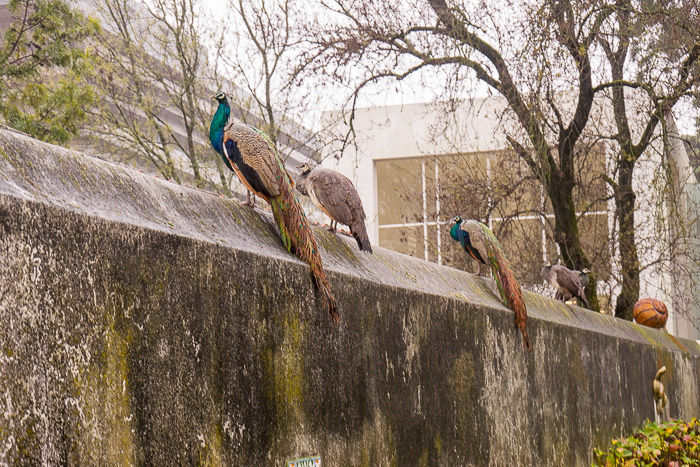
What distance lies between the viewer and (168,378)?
8.88ft

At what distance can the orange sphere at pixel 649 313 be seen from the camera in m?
14.4

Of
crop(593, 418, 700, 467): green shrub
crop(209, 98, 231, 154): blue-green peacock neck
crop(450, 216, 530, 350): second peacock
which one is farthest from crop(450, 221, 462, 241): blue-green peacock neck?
crop(209, 98, 231, 154): blue-green peacock neck

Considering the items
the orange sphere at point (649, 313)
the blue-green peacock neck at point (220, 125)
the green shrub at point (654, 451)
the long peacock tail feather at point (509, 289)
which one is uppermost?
the blue-green peacock neck at point (220, 125)

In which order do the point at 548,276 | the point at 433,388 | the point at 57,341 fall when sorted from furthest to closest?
the point at 548,276
the point at 433,388
the point at 57,341

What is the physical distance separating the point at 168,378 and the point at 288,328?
0.86 meters

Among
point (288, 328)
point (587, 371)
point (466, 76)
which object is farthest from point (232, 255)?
point (466, 76)

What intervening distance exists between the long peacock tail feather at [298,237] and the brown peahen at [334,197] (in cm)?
97

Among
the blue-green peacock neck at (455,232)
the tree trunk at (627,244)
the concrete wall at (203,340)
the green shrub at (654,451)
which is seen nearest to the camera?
the concrete wall at (203,340)

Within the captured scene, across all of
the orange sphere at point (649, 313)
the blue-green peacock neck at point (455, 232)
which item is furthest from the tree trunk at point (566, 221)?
the blue-green peacock neck at point (455, 232)

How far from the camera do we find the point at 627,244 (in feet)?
46.5

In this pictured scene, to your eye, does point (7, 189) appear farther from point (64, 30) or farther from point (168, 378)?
point (64, 30)

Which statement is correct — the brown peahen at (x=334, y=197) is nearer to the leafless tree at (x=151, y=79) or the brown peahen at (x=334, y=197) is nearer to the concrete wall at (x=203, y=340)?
the concrete wall at (x=203, y=340)

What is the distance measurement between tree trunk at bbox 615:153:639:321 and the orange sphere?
0.26 metres

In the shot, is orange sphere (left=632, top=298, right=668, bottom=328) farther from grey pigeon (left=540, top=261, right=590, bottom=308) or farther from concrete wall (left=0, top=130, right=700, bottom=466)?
concrete wall (left=0, top=130, right=700, bottom=466)
